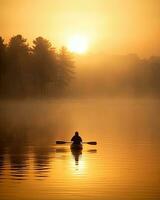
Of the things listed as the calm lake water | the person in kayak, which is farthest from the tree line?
the person in kayak

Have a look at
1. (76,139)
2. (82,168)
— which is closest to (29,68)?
(76,139)

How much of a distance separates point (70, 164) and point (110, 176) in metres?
4.99

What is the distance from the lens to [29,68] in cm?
12462

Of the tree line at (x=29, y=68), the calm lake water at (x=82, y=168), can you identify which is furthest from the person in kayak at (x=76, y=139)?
the tree line at (x=29, y=68)

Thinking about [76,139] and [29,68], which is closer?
[76,139]

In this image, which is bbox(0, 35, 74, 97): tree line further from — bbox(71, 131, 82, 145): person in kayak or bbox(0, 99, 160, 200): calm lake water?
bbox(71, 131, 82, 145): person in kayak

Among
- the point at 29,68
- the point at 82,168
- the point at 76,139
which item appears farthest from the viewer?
the point at 29,68

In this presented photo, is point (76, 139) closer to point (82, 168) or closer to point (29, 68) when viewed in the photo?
point (82, 168)

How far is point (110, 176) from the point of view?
1224 inches

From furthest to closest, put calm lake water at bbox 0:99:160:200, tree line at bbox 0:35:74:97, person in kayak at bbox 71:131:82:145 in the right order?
tree line at bbox 0:35:74:97 < person in kayak at bbox 71:131:82:145 < calm lake water at bbox 0:99:160:200

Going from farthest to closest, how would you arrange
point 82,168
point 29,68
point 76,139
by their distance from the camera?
1. point 29,68
2. point 76,139
3. point 82,168

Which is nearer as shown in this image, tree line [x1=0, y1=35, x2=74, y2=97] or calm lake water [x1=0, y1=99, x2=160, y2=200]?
calm lake water [x1=0, y1=99, x2=160, y2=200]

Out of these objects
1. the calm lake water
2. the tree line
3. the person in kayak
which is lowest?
the calm lake water

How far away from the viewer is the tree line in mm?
120625
